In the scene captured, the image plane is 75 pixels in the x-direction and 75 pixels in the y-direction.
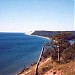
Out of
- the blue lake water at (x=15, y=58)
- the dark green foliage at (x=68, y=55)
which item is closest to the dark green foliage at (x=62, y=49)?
the dark green foliage at (x=68, y=55)

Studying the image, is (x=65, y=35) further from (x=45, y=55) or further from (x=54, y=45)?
(x=45, y=55)

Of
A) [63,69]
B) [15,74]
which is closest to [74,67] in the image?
[63,69]

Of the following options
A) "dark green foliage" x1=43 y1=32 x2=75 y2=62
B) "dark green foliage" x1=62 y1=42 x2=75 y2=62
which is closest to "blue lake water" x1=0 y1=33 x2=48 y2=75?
"dark green foliage" x1=43 y1=32 x2=75 y2=62

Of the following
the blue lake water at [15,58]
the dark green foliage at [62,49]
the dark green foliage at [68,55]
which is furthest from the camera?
the blue lake water at [15,58]

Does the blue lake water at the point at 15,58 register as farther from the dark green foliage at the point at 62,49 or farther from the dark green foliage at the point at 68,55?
the dark green foliage at the point at 68,55

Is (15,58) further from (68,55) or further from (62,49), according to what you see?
(68,55)

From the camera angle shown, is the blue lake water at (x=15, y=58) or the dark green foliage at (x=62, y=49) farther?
the blue lake water at (x=15, y=58)

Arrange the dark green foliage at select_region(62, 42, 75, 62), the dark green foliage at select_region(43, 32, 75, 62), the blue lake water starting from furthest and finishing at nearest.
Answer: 1. the blue lake water
2. the dark green foliage at select_region(43, 32, 75, 62)
3. the dark green foliage at select_region(62, 42, 75, 62)

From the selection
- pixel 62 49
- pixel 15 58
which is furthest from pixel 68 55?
pixel 15 58

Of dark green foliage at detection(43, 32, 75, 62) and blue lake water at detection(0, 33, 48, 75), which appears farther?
blue lake water at detection(0, 33, 48, 75)

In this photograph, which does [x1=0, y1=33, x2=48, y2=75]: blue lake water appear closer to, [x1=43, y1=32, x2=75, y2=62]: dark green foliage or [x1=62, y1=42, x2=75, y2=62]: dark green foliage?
[x1=43, y1=32, x2=75, y2=62]: dark green foliage

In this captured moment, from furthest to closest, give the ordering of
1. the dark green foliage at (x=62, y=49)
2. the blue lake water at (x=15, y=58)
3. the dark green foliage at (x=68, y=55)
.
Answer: the blue lake water at (x=15, y=58), the dark green foliage at (x=62, y=49), the dark green foliage at (x=68, y=55)

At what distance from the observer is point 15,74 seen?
44.0 m

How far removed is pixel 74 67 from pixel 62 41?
34.7 feet
